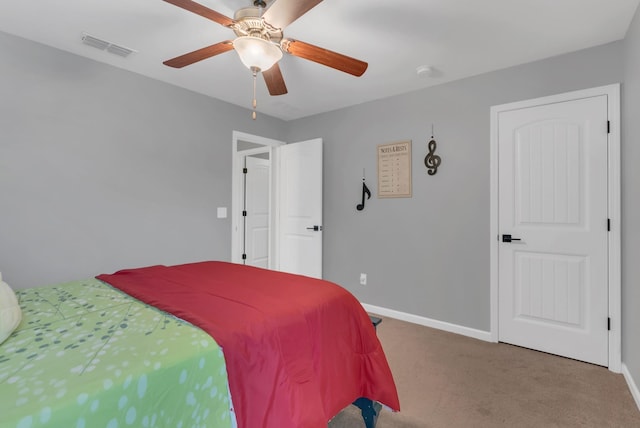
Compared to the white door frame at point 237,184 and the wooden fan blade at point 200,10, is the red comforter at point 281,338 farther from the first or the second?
the white door frame at point 237,184

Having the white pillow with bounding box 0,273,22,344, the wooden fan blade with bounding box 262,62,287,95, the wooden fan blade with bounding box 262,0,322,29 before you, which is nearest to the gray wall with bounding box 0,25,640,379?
the wooden fan blade with bounding box 262,62,287,95

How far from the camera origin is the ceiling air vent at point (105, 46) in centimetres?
230

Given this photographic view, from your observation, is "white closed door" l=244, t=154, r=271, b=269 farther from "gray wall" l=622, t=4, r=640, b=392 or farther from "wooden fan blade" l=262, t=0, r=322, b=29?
"gray wall" l=622, t=4, r=640, b=392

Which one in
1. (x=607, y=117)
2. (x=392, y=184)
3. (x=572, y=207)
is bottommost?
(x=572, y=207)

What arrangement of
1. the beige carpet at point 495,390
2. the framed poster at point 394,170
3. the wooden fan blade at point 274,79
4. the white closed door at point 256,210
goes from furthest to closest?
1. the white closed door at point 256,210
2. the framed poster at point 394,170
3. the wooden fan blade at point 274,79
4. the beige carpet at point 495,390

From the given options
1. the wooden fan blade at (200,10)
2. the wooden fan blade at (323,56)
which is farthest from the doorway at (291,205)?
the wooden fan blade at (200,10)

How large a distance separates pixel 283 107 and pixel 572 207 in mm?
3123

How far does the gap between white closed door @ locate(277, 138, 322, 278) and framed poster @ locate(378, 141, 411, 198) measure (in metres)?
0.78

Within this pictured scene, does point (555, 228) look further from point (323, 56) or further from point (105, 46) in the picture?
point (105, 46)

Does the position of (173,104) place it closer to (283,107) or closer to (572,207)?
(283,107)

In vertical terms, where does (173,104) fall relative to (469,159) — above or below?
above

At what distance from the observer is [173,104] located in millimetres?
3178

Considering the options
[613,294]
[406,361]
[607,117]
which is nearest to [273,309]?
[406,361]

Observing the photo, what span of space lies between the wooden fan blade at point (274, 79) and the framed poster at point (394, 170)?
1543mm
